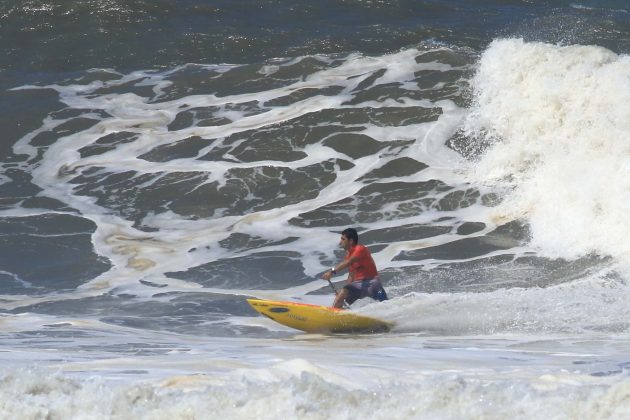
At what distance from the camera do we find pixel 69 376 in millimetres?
6711

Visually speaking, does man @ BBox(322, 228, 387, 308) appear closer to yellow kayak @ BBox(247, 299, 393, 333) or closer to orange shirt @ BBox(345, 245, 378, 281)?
orange shirt @ BBox(345, 245, 378, 281)

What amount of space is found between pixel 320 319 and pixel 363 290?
61 cm

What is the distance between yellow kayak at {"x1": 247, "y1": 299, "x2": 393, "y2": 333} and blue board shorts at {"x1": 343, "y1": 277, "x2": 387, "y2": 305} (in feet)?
1.23

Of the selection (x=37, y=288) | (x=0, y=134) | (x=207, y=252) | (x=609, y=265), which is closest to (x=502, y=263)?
(x=609, y=265)

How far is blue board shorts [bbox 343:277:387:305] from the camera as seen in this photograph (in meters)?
10.6

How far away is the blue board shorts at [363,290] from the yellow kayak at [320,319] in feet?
1.23

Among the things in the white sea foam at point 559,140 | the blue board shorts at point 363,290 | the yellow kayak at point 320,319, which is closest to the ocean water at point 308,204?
the white sea foam at point 559,140

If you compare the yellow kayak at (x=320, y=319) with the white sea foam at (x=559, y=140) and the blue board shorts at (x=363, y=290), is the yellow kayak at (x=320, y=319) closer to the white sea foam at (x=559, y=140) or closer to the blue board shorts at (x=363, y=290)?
the blue board shorts at (x=363, y=290)

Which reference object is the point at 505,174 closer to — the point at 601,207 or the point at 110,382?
the point at 601,207

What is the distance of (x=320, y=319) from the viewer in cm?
1021

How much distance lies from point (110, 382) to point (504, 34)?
14909mm

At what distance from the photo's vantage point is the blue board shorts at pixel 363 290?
416 inches

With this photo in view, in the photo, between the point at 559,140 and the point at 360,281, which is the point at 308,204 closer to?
the point at 559,140

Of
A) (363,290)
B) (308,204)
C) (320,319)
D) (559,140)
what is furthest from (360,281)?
(559,140)
